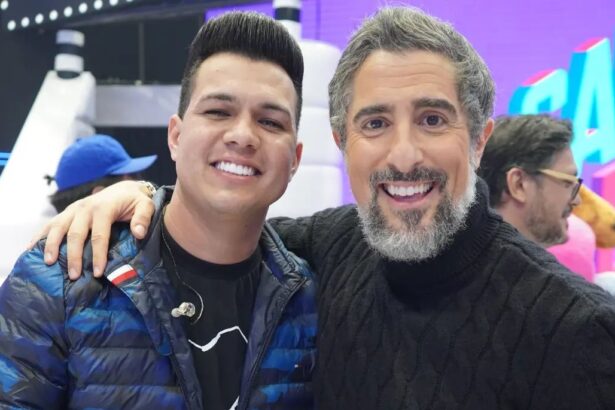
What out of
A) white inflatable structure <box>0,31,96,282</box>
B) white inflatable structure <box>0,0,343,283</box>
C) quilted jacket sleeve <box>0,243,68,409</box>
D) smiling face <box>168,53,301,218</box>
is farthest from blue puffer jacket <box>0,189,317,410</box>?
white inflatable structure <box>0,31,96,282</box>

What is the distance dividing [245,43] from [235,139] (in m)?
0.23

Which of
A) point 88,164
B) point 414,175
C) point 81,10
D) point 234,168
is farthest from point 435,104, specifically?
point 81,10

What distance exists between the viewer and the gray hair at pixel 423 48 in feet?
4.24

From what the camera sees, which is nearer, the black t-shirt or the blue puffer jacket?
the blue puffer jacket

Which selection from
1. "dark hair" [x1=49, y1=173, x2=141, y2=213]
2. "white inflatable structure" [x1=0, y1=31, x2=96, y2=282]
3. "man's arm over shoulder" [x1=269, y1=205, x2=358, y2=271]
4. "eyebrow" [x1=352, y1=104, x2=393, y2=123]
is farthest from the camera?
"white inflatable structure" [x1=0, y1=31, x2=96, y2=282]

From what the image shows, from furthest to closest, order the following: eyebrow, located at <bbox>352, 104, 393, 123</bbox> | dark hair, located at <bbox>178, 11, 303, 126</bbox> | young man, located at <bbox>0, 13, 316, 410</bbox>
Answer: dark hair, located at <bbox>178, 11, 303, 126</bbox> < eyebrow, located at <bbox>352, 104, 393, 123</bbox> < young man, located at <bbox>0, 13, 316, 410</bbox>

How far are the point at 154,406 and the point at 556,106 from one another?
2.52m

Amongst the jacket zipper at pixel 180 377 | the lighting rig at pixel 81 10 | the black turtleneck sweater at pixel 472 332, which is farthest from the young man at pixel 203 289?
the lighting rig at pixel 81 10

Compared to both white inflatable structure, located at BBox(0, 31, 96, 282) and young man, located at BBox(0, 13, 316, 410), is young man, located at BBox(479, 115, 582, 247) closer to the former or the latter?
young man, located at BBox(0, 13, 316, 410)

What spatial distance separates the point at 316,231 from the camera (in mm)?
1631

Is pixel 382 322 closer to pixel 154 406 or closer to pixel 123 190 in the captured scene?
pixel 154 406

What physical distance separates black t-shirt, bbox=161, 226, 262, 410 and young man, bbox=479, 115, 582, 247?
1.20 meters

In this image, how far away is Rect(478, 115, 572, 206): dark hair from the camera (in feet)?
7.39

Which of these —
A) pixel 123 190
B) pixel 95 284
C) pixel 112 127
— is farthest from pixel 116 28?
pixel 95 284
